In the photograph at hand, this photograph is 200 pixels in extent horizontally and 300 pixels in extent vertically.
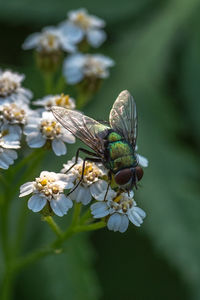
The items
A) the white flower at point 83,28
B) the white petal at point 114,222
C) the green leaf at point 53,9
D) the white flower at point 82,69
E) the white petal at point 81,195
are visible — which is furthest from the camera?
the green leaf at point 53,9

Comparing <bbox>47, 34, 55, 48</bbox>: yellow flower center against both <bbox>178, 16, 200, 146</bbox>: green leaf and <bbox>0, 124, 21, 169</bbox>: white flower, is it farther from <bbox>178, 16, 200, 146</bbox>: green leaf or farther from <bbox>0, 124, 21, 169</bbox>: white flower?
<bbox>178, 16, 200, 146</bbox>: green leaf

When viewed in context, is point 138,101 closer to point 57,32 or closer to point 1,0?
point 57,32

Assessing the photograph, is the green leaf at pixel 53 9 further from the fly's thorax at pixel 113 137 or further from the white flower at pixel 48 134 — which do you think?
the fly's thorax at pixel 113 137

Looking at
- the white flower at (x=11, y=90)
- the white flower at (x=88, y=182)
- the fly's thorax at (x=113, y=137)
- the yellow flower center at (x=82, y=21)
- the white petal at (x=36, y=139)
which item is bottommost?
the white flower at (x=88, y=182)

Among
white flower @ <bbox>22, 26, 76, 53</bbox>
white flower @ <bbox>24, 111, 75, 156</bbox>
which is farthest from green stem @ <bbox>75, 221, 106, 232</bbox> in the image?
white flower @ <bbox>22, 26, 76, 53</bbox>

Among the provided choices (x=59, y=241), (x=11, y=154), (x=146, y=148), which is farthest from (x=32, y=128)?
(x=146, y=148)

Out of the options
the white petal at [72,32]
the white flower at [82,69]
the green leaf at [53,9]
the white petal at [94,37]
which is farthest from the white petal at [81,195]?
the green leaf at [53,9]

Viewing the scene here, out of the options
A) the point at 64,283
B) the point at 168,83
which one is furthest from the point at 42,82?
the point at 64,283
